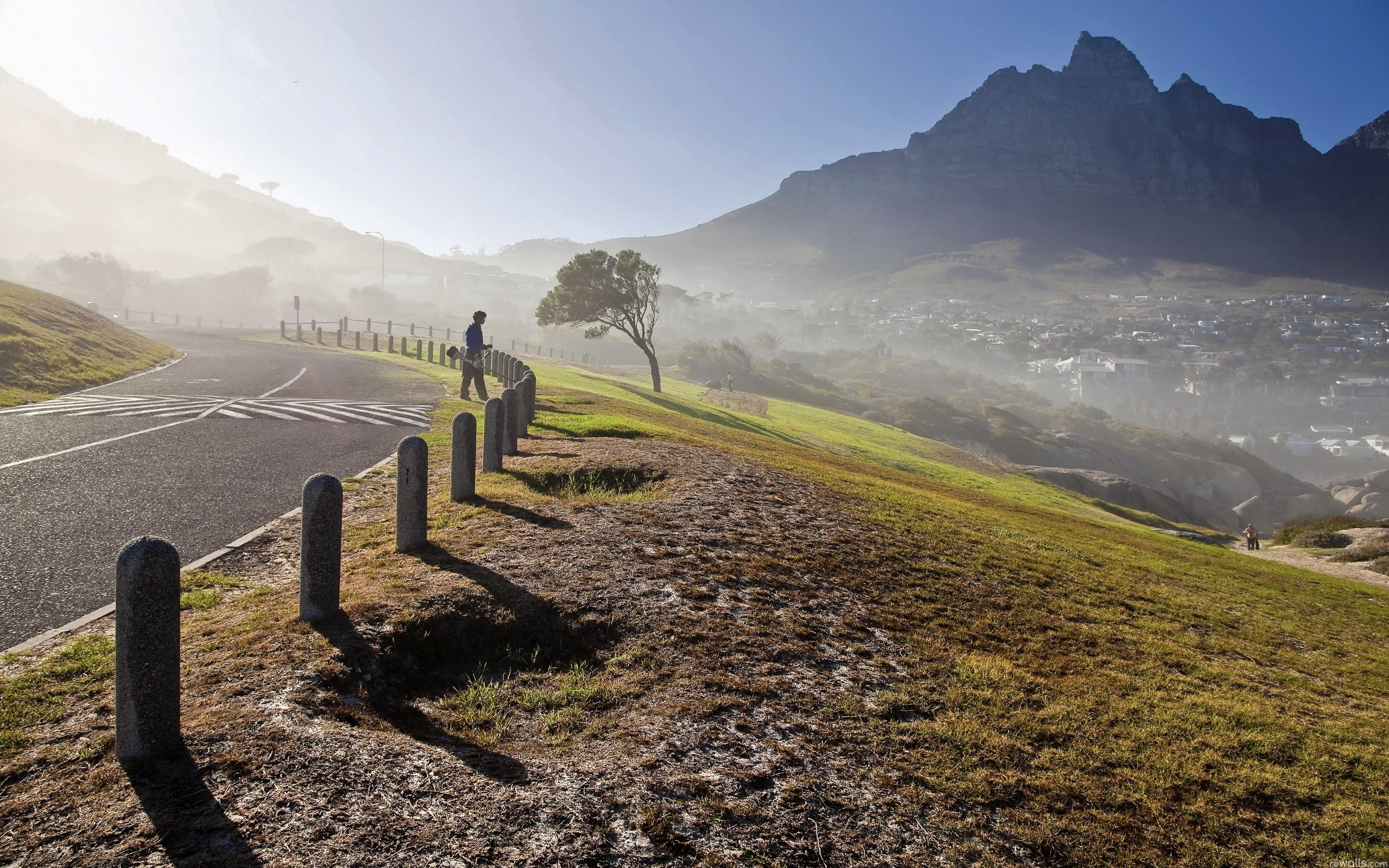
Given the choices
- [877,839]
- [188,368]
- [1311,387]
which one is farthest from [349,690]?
[1311,387]

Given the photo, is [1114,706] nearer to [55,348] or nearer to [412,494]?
[412,494]

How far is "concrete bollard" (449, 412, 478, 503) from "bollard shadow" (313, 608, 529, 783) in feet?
10.2

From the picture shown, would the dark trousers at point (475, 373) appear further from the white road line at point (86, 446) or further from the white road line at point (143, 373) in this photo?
the white road line at point (143, 373)

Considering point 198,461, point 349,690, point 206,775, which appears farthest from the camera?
point 198,461

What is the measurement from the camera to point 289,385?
66.9ft

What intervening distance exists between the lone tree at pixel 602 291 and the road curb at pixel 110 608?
37.3 meters

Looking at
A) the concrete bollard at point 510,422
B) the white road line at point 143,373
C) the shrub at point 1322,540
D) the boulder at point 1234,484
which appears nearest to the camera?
A: the concrete bollard at point 510,422

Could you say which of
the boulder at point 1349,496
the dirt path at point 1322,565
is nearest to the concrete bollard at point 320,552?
the dirt path at point 1322,565

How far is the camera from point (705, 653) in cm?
494

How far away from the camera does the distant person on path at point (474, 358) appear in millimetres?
17750

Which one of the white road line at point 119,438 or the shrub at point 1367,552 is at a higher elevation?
the white road line at point 119,438

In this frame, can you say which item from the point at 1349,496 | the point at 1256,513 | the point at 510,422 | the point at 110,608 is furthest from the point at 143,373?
the point at 1349,496

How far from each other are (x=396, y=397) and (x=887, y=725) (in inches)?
712

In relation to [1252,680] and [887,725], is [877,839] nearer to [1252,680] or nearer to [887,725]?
[887,725]
